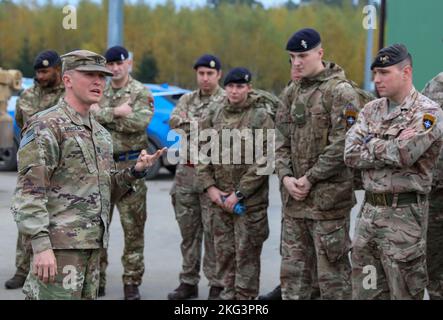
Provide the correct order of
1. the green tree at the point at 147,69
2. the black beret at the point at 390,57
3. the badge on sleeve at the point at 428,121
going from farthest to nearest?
the green tree at the point at 147,69 < the black beret at the point at 390,57 < the badge on sleeve at the point at 428,121

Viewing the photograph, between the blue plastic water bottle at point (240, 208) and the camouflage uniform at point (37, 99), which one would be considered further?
the camouflage uniform at point (37, 99)

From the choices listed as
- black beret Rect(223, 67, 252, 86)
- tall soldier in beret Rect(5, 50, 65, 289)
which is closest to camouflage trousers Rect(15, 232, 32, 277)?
tall soldier in beret Rect(5, 50, 65, 289)

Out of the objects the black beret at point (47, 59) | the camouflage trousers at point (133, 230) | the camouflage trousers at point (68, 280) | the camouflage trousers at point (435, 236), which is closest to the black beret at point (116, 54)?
the black beret at point (47, 59)

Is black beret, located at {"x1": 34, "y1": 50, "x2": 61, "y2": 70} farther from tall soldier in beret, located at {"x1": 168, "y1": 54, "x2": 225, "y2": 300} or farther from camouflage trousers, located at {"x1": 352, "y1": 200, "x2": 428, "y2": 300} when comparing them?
camouflage trousers, located at {"x1": 352, "y1": 200, "x2": 428, "y2": 300}

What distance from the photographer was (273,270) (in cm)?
696

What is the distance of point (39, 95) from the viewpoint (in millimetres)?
6422

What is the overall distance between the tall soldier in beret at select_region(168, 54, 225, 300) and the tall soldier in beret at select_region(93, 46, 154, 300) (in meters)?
0.36

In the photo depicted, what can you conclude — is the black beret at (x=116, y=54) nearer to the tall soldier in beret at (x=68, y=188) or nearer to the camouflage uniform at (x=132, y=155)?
the camouflage uniform at (x=132, y=155)

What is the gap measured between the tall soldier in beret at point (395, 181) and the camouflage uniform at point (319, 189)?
53cm

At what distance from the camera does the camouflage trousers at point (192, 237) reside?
619cm

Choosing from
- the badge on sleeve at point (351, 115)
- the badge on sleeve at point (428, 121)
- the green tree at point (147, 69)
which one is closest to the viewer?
the badge on sleeve at point (428, 121)

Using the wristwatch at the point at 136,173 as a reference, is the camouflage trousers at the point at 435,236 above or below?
below

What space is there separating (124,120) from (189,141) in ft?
2.10

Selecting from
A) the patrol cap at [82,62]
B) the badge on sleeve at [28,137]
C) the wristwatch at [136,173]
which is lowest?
the wristwatch at [136,173]
